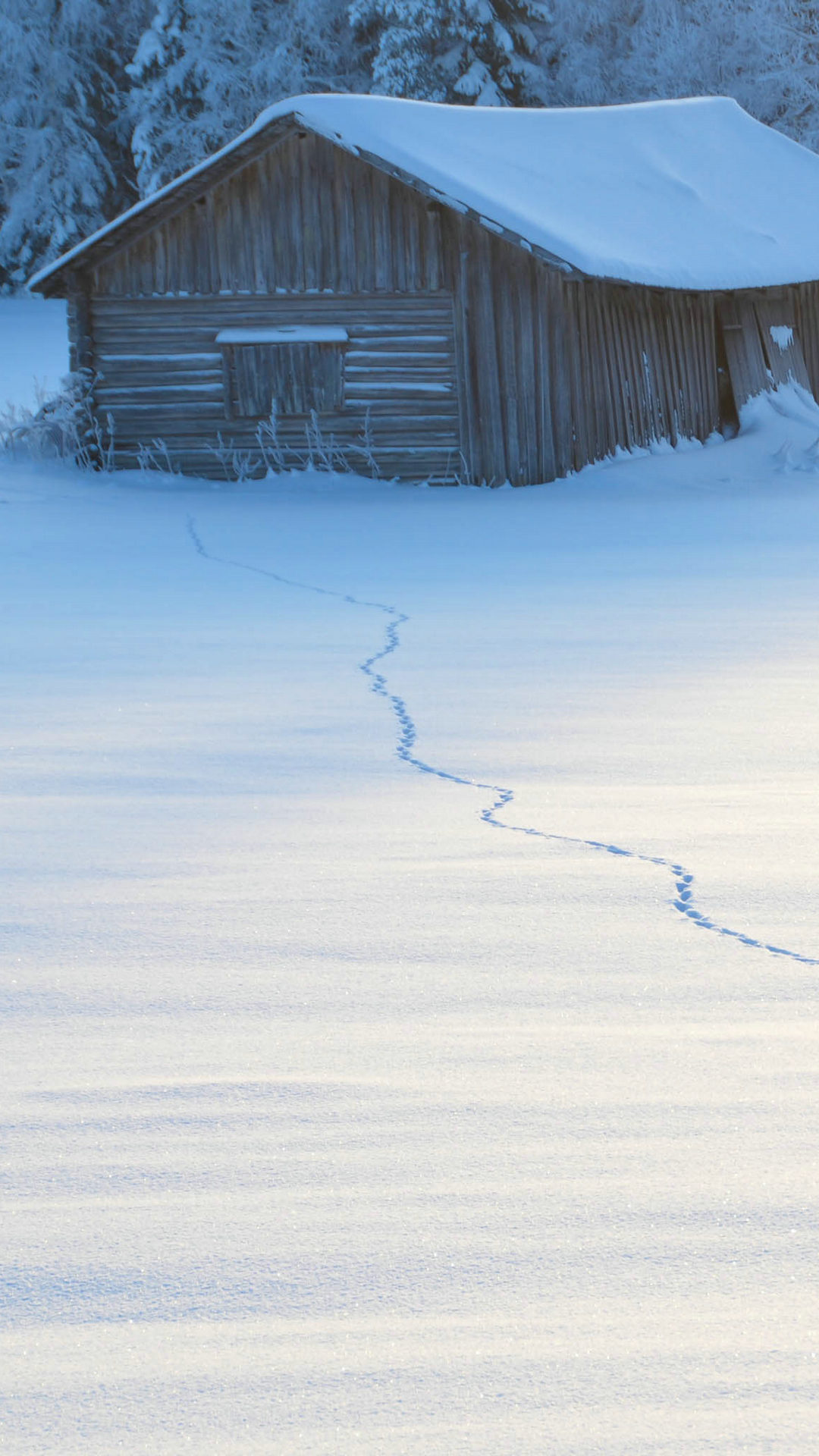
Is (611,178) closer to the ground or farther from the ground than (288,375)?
farther from the ground

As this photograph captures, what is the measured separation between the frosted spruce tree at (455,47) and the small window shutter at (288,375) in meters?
18.4

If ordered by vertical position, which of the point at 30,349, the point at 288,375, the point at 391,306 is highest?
the point at 30,349

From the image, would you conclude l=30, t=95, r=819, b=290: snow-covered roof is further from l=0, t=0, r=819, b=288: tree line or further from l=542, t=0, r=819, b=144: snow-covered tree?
l=0, t=0, r=819, b=288: tree line

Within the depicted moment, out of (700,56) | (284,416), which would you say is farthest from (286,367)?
(700,56)

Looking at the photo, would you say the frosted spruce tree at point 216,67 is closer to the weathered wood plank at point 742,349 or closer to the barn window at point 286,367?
the weathered wood plank at point 742,349

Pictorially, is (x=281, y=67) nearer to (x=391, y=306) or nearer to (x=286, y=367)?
(x=286, y=367)

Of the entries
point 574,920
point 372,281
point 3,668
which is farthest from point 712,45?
point 574,920

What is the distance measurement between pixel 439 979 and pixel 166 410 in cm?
1576

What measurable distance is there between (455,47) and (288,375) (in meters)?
20.4

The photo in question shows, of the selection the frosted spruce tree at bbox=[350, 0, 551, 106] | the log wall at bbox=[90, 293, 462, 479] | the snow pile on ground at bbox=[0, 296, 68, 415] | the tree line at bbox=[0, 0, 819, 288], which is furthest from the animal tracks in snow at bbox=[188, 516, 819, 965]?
the tree line at bbox=[0, 0, 819, 288]

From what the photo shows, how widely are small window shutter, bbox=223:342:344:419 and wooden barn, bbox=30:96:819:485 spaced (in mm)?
24

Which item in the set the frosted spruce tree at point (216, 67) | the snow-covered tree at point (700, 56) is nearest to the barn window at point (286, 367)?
the snow-covered tree at point (700, 56)

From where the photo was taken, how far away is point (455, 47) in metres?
35.3

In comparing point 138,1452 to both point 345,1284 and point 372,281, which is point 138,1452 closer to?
point 345,1284
